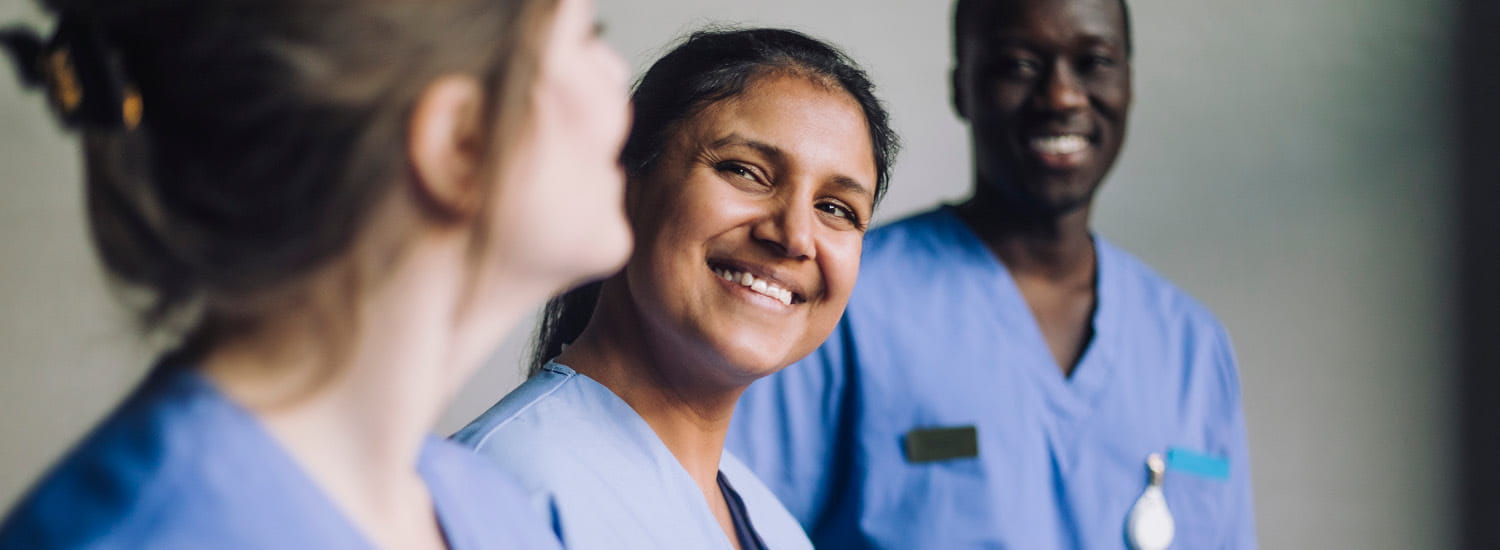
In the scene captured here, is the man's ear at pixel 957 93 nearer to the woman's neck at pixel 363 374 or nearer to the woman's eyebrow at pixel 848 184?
→ the woman's eyebrow at pixel 848 184

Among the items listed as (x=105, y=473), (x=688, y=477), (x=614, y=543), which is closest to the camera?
(x=105, y=473)

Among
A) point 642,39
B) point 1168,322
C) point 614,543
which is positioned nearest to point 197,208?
point 614,543

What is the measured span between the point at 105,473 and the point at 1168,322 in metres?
1.12

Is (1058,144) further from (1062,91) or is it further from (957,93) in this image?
(957,93)

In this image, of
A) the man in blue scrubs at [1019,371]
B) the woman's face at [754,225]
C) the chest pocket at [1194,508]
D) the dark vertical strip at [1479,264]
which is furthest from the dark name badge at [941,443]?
the dark vertical strip at [1479,264]

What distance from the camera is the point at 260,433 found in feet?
1.34

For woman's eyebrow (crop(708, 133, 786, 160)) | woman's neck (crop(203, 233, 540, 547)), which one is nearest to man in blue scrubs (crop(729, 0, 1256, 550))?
woman's eyebrow (crop(708, 133, 786, 160))

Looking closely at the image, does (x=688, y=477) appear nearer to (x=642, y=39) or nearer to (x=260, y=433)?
(x=260, y=433)

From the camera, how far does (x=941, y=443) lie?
115 cm

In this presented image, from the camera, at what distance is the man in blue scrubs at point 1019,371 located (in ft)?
3.71

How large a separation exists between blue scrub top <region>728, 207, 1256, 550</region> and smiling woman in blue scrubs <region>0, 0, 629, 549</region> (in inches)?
27.8

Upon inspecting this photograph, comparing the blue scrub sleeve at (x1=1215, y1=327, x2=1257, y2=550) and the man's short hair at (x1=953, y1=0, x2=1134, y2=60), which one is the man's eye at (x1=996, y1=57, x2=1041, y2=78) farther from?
the blue scrub sleeve at (x1=1215, y1=327, x2=1257, y2=550)

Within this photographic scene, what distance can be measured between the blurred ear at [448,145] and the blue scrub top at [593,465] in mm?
289

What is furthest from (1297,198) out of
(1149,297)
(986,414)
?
(986,414)
